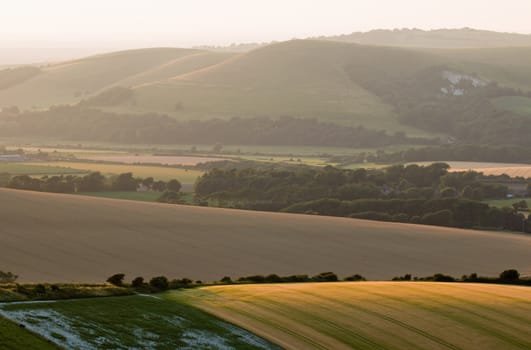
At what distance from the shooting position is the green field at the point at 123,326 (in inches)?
1162

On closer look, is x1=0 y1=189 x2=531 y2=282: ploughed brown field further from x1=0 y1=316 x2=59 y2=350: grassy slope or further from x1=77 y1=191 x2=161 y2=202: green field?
x1=0 y1=316 x2=59 y2=350: grassy slope

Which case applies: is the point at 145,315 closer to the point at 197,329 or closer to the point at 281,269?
the point at 197,329

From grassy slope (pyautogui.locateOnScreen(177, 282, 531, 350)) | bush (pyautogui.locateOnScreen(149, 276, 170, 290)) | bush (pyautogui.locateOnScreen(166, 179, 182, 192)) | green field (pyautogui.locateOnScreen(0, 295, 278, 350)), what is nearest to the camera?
green field (pyautogui.locateOnScreen(0, 295, 278, 350))

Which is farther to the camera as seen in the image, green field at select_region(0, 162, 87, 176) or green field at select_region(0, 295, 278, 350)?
green field at select_region(0, 162, 87, 176)

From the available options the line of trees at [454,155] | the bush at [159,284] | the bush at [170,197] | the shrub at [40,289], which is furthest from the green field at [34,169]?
the shrub at [40,289]

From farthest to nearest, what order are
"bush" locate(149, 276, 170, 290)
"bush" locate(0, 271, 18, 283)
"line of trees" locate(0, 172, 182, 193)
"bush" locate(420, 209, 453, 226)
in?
"line of trees" locate(0, 172, 182, 193)
"bush" locate(420, 209, 453, 226)
"bush" locate(0, 271, 18, 283)
"bush" locate(149, 276, 170, 290)

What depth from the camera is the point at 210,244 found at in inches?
2640

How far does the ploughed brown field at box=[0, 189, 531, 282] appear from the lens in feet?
195

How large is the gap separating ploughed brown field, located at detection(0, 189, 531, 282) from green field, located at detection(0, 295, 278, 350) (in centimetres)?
1855

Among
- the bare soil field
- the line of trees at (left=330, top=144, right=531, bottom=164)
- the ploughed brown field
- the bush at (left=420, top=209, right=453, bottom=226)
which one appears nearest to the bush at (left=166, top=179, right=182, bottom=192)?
the bare soil field

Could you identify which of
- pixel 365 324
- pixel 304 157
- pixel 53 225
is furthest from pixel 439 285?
pixel 304 157

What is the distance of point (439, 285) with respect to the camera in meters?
47.3

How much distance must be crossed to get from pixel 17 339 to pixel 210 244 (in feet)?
130

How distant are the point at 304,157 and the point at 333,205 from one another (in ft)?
201
